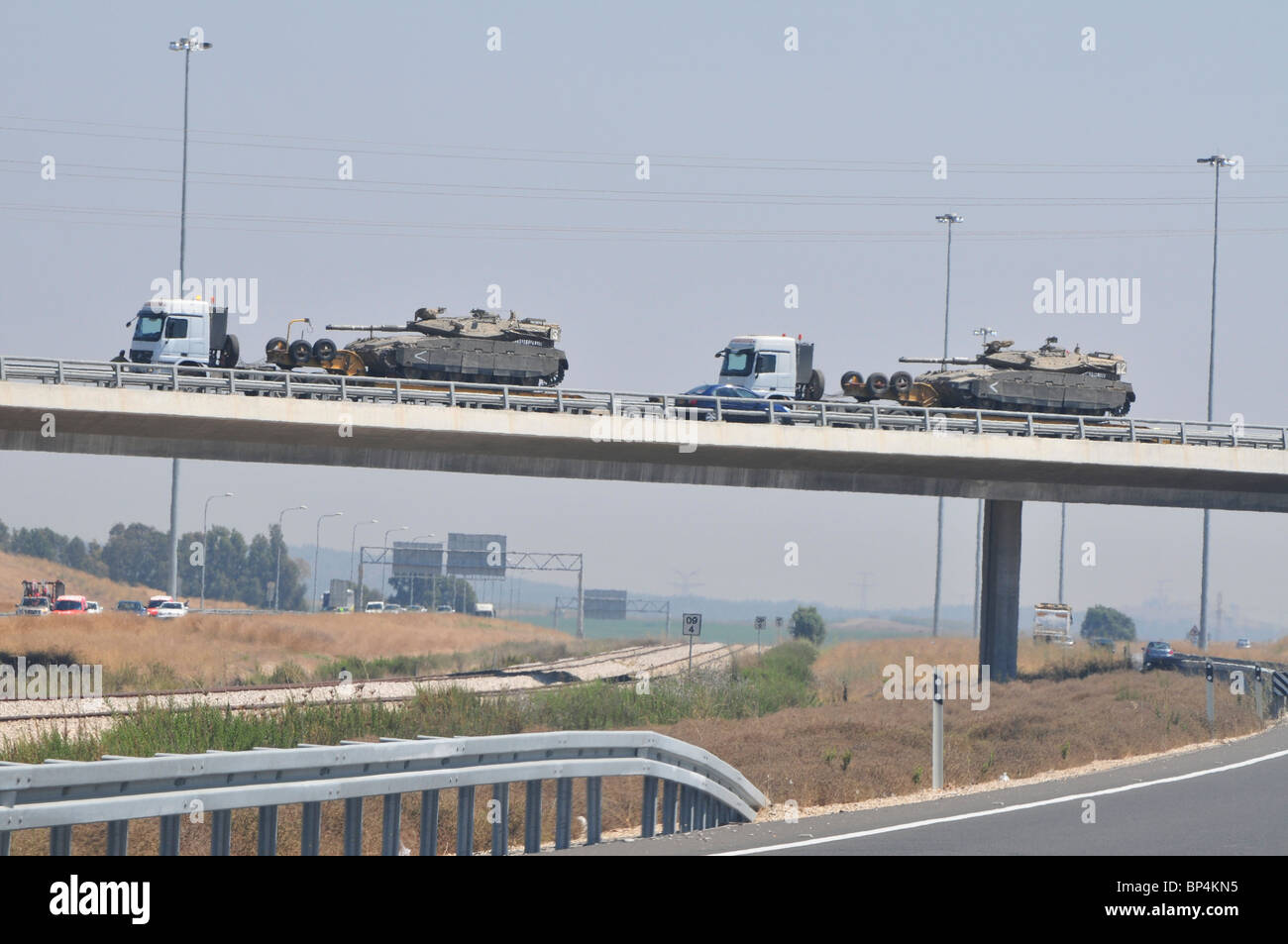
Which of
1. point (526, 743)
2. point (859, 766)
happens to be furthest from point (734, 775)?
point (859, 766)

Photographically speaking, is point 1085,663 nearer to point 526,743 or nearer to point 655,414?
point 655,414

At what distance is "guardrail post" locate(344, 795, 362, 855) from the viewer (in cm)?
948

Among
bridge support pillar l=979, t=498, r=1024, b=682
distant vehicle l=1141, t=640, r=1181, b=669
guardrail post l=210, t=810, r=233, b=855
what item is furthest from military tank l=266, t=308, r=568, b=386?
guardrail post l=210, t=810, r=233, b=855

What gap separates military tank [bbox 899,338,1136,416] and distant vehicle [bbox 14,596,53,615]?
168ft

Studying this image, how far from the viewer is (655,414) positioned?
137ft

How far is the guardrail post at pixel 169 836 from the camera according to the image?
8.30m

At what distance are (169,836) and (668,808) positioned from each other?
190 inches

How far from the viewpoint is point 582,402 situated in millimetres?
41656

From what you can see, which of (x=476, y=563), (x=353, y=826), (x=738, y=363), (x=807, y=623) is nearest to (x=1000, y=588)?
(x=738, y=363)

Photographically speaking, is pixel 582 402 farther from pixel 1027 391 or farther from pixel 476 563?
pixel 476 563

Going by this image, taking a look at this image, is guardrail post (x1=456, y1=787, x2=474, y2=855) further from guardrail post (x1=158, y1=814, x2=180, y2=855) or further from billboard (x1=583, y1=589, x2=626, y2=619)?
billboard (x1=583, y1=589, x2=626, y2=619)

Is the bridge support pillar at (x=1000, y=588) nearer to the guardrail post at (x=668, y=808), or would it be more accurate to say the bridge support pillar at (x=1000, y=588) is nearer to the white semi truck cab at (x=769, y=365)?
the white semi truck cab at (x=769, y=365)

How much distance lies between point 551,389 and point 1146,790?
28185 millimetres
